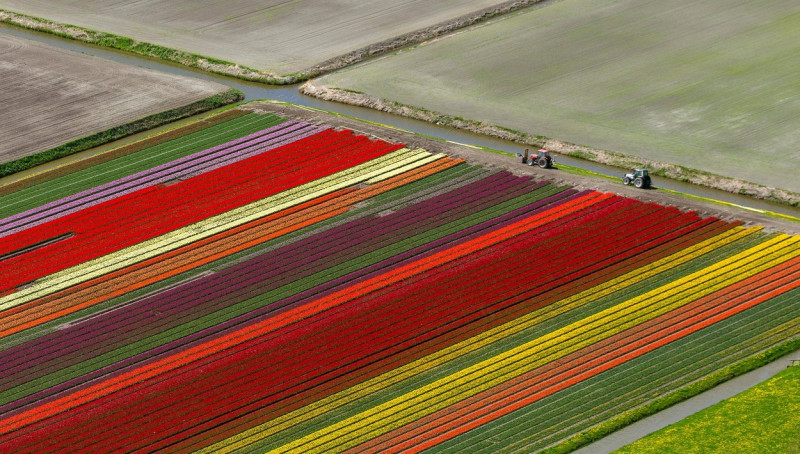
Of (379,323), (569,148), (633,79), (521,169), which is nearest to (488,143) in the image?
(569,148)

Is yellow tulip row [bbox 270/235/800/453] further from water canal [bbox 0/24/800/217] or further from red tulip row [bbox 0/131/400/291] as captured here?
red tulip row [bbox 0/131/400/291]

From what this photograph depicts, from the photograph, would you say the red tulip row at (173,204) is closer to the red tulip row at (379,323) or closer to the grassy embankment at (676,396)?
the red tulip row at (379,323)

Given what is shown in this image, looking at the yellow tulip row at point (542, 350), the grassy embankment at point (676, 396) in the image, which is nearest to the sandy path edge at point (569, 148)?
the yellow tulip row at point (542, 350)

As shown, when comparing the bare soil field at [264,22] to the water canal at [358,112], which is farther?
the bare soil field at [264,22]

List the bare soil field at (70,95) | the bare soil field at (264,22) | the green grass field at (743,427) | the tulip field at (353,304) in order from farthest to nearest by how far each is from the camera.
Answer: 1. the bare soil field at (264,22)
2. the bare soil field at (70,95)
3. the tulip field at (353,304)
4. the green grass field at (743,427)

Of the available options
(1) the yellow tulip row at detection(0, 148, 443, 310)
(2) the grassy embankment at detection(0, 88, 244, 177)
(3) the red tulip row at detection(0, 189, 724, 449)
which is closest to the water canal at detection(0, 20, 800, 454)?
(2) the grassy embankment at detection(0, 88, 244, 177)

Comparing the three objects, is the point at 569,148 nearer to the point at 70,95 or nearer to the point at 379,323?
the point at 379,323
